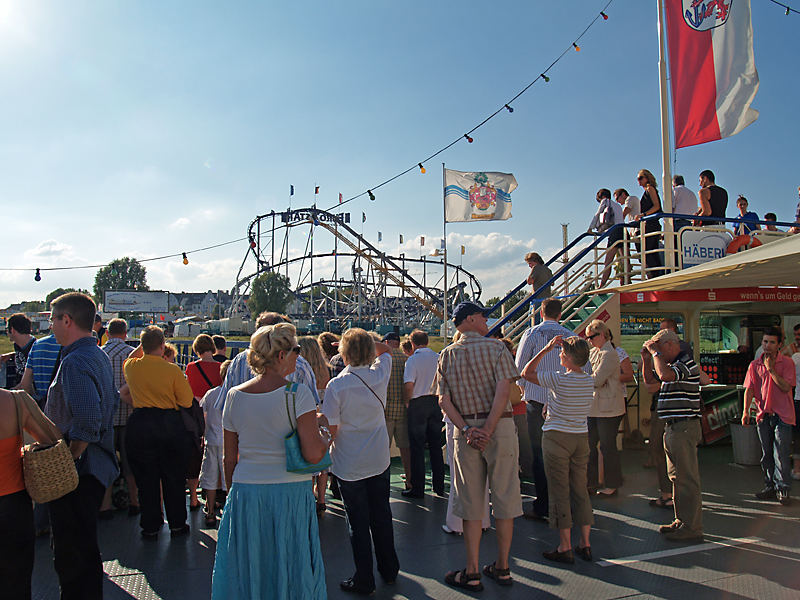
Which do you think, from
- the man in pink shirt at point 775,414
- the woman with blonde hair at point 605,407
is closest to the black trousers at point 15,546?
the woman with blonde hair at point 605,407

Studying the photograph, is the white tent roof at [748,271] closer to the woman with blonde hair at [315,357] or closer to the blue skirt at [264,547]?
the woman with blonde hair at [315,357]

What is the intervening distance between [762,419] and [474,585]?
4035 mm

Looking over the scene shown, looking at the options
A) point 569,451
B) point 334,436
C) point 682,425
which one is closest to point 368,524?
point 334,436

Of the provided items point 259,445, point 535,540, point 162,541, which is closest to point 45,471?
point 259,445

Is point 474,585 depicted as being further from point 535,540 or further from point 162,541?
point 162,541

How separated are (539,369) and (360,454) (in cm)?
225

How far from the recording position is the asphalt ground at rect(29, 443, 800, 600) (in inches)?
153

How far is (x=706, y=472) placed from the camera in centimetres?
705

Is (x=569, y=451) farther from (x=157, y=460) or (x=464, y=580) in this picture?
(x=157, y=460)

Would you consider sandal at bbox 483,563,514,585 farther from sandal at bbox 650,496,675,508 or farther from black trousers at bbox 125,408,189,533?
black trousers at bbox 125,408,189,533

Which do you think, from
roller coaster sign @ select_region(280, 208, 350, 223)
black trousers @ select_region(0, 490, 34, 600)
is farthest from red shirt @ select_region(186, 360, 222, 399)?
roller coaster sign @ select_region(280, 208, 350, 223)

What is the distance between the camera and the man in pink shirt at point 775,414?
582 centimetres

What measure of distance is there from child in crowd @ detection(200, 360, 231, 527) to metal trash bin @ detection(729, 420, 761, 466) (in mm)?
6277

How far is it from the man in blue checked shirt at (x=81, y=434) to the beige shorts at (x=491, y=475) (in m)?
2.28
